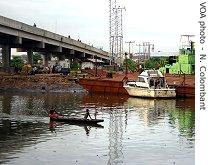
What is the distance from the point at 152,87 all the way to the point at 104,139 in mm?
34144

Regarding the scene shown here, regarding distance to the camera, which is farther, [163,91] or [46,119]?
[163,91]

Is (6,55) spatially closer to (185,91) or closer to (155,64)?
(185,91)

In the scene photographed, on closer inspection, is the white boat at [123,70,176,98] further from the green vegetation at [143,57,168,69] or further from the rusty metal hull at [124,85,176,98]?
the green vegetation at [143,57,168,69]

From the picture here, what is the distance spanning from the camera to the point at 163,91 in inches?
2299

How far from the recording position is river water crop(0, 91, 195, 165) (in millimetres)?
19719

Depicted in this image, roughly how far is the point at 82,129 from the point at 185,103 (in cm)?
2580

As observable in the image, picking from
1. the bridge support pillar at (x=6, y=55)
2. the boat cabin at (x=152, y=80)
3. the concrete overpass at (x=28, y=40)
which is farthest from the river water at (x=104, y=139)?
the bridge support pillar at (x=6, y=55)

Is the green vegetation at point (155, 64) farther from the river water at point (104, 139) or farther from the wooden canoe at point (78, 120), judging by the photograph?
the wooden canoe at point (78, 120)

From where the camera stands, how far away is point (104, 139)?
85.1ft

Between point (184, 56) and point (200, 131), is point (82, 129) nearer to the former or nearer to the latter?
point (200, 131)

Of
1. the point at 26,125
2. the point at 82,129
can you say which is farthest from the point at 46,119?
the point at 82,129

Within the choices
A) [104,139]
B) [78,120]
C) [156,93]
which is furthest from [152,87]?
[104,139]

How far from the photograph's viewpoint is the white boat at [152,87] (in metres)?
58.4

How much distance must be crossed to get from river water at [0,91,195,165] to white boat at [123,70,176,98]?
1561 centimetres
